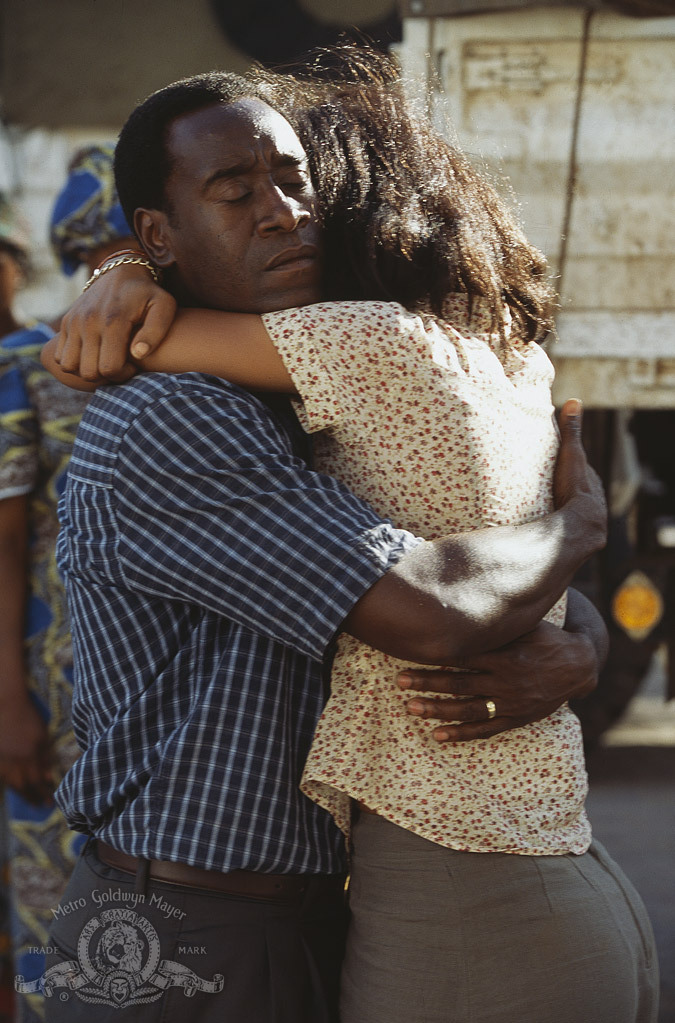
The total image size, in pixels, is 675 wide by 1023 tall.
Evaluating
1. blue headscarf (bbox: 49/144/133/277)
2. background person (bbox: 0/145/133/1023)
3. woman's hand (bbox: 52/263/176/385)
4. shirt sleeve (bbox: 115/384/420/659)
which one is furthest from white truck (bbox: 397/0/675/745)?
shirt sleeve (bbox: 115/384/420/659)

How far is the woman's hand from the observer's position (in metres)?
1.35

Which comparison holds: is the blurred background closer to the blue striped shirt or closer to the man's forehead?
the man's forehead

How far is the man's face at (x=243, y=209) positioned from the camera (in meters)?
1.39

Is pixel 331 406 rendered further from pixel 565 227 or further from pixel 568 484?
pixel 565 227

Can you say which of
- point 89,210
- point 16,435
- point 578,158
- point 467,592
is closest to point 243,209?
point 467,592

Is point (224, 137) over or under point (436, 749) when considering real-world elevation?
over

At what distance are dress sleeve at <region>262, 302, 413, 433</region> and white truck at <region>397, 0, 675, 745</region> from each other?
1.97m

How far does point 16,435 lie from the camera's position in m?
2.56

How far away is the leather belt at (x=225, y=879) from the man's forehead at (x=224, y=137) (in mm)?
914

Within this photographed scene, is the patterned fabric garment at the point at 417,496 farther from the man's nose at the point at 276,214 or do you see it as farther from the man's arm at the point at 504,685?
the man's nose at the point at 276,214

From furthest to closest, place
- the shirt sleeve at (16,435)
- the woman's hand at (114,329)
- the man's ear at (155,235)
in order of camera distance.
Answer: the shirt sleeve at (16,435)
the man's ear at (155,235)
the woman's hand at (114,329)

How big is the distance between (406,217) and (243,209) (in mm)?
225

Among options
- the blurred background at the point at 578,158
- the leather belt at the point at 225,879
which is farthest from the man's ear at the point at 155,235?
the leather belt at the point at 225,879

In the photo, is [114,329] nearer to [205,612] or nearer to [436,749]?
[205,612]
